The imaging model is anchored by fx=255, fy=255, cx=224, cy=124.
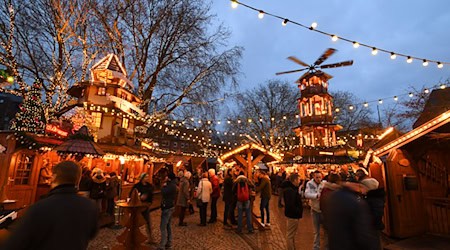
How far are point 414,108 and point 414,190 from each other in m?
10.1

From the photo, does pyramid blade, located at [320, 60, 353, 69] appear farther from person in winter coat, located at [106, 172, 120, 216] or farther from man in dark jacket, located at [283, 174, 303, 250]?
person in winter coat, located at [106, 172, 120, 216]

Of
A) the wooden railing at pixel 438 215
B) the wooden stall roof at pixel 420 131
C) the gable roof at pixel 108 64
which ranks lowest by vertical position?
the wooden railing at pixel 438 215

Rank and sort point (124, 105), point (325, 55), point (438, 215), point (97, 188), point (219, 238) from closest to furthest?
point (219, 238), point (438, 215), point (97, 188), point (124, 105), point (325, 55)

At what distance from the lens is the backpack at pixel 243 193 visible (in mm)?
7781

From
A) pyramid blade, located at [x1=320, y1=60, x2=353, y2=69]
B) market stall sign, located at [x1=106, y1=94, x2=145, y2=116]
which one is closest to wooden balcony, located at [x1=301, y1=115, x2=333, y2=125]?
pyramid blade, located at [x1=320, y1=60, x2=353, y2=69]

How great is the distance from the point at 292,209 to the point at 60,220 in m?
4.56

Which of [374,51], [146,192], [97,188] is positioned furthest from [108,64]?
[374,51]

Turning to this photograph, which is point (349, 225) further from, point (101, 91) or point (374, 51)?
point (101, 91)

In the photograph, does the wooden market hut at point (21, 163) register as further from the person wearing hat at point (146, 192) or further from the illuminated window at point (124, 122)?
the person wearing hat at point (146, 192)

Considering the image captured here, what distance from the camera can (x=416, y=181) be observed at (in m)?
7.48

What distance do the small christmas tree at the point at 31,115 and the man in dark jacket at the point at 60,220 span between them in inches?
435

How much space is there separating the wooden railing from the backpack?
535 cm

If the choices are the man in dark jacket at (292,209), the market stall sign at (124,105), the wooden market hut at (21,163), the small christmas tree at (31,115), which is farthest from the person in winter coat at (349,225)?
the market stall sign at (124,105)

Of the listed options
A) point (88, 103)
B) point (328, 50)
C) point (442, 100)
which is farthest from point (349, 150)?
point (88, 103)
